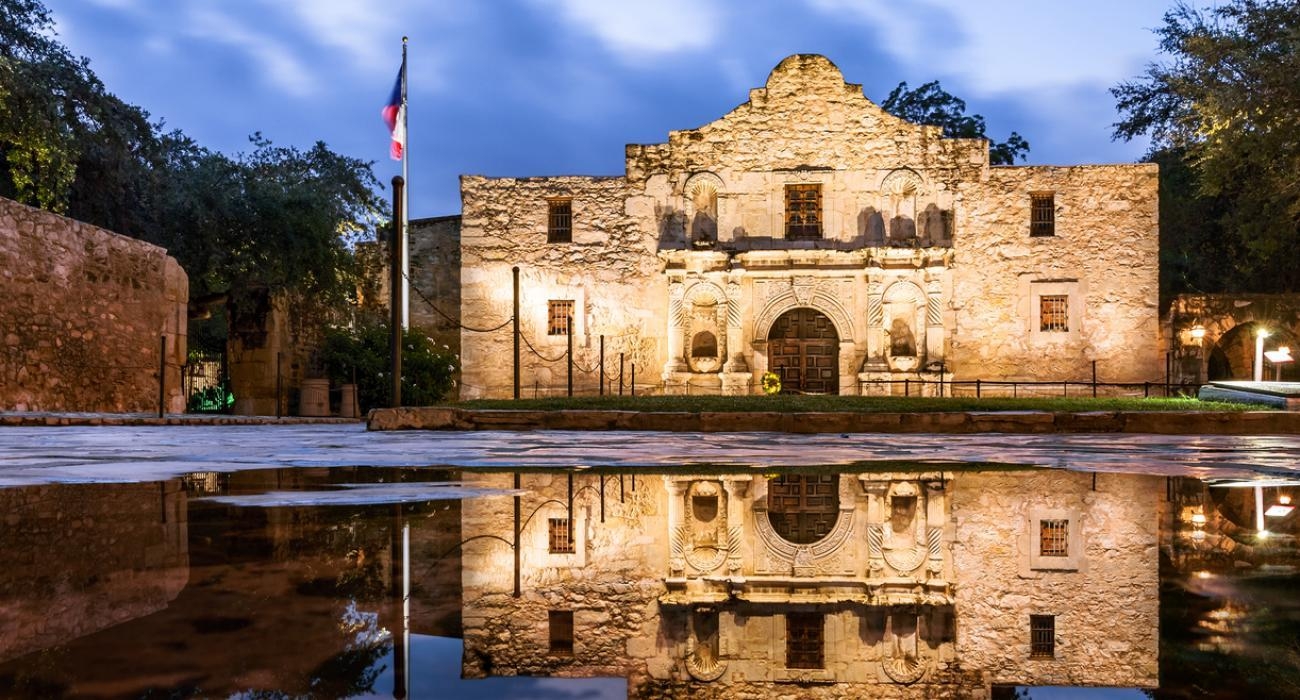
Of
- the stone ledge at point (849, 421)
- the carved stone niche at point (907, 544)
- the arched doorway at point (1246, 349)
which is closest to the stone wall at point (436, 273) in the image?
the stone ledge at point (849, 421)

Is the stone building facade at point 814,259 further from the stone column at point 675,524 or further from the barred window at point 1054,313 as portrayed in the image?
the stone column at point 675,524

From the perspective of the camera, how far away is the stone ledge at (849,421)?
32.8ft

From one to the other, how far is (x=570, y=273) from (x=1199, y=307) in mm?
14794

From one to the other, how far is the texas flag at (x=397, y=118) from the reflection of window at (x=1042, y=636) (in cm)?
2264

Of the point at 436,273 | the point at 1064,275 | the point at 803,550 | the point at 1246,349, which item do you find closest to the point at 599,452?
the point at 803,550

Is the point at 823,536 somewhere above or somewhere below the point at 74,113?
below

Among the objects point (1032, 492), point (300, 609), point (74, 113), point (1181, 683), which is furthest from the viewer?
point (74, 113)

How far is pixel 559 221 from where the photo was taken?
24375mm

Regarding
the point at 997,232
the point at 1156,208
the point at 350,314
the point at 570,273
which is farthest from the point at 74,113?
the point at 1156,208

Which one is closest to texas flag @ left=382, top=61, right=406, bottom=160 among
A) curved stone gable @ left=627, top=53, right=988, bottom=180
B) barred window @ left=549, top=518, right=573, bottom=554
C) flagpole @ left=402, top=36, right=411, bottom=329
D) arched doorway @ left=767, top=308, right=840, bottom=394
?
flagpole @ left=402, top=36, right=411, bottom=329

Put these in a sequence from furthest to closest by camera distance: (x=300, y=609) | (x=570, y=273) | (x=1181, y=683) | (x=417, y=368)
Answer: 1. (x=570, y=273)
2. (x=417, y=368)
3. (x=300, y=609)
4. (x=1181, y=683)

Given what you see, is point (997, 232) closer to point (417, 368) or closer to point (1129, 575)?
point (417, 368)

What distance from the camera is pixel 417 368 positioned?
73.5 feet

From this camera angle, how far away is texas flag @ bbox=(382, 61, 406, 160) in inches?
909
